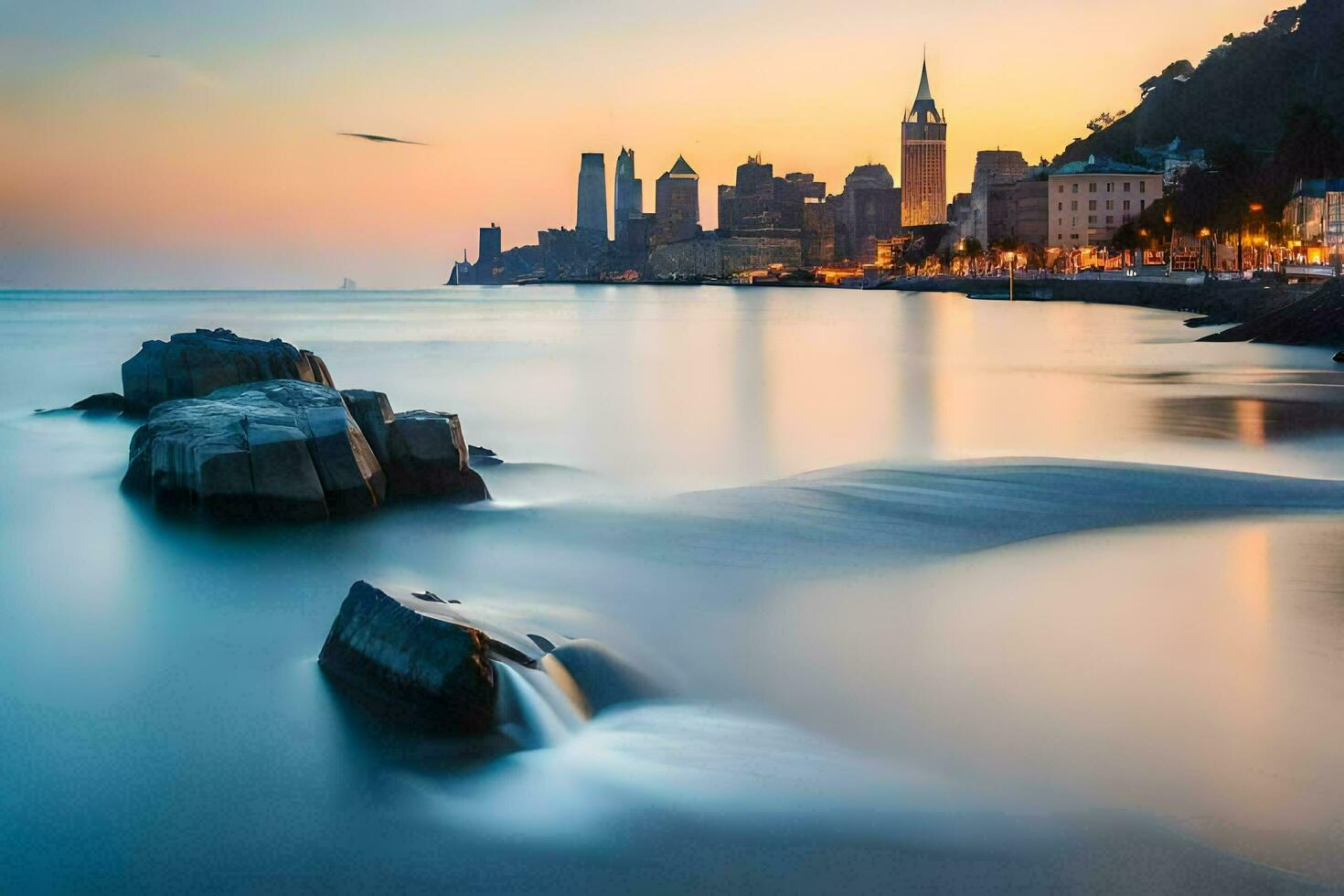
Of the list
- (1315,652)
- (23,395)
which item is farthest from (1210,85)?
Answer: (1315,652)

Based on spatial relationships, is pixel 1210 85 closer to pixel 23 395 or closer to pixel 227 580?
pixel 23 395

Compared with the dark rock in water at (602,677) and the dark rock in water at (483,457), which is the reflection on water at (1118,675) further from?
the dark rock in water at (483,457)

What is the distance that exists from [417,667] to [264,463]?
6472 millimetres

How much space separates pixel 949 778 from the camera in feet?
22.7

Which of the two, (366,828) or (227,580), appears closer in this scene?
(366,828)

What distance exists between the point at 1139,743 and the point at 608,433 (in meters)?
17.8

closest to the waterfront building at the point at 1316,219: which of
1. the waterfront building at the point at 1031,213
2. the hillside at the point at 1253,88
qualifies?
the hillside at the point at 1253,88

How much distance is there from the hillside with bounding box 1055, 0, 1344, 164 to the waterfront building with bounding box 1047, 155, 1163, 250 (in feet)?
36.6

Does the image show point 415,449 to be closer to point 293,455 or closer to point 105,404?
point 293,455

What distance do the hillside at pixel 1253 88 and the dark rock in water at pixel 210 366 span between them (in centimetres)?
14248

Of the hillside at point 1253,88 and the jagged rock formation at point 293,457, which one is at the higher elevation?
the hillside at point 1253,88

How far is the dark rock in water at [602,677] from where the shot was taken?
8195 millimetres

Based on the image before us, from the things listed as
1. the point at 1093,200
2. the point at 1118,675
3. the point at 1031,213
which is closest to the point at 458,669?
the point at 1118,675

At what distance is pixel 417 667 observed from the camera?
7.72 meters
